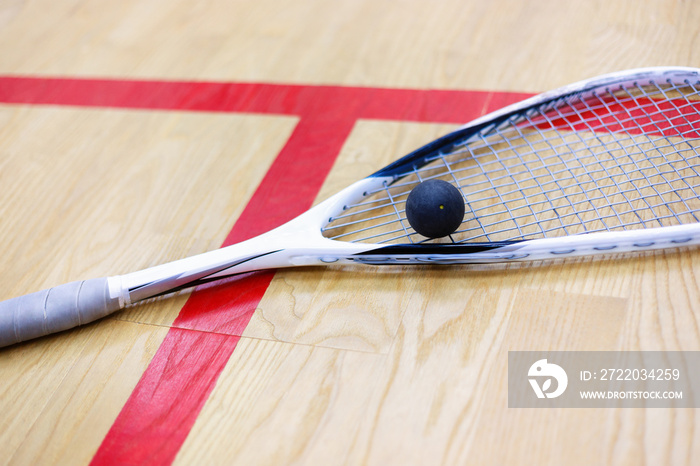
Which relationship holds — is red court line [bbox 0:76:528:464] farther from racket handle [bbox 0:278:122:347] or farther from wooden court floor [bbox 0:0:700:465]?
racket handle [bbox 0:278:122:347]

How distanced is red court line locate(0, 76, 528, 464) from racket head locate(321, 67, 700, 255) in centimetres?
13

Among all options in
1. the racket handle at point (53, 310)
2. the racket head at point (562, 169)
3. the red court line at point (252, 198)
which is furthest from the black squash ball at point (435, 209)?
the racket handle at point (53, 310)

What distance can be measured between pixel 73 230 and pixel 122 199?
0.10 metres

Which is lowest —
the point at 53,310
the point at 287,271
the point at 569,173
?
the point at 569,173

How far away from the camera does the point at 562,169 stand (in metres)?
1.08

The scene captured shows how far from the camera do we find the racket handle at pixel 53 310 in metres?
0.90

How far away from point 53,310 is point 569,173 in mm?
824

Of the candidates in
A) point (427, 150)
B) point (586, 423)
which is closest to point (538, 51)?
point (427, 150)

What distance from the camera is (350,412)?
2.68ft

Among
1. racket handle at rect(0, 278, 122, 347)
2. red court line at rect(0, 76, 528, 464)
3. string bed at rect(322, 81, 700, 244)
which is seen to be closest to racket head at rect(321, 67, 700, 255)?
string bed at rect(322, 81, 700, 244)

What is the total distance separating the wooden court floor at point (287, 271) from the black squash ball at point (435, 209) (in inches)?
3.1

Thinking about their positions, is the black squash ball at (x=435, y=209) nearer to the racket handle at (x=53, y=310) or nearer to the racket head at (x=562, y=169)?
the racket head at (x=562, y=169)

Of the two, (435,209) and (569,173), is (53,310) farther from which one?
(569,173)

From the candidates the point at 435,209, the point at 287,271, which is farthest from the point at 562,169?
the point at 287,271
